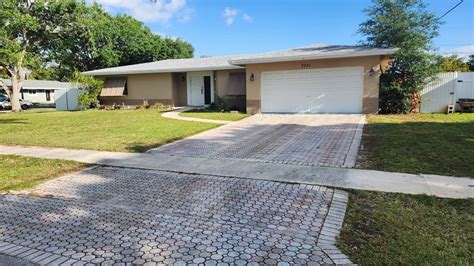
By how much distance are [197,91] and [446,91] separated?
558 inches

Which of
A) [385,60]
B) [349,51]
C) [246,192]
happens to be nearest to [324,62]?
[349,51]

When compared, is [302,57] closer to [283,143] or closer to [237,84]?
[237,84]

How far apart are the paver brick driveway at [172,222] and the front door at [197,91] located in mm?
17109

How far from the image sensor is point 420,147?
8.28 m

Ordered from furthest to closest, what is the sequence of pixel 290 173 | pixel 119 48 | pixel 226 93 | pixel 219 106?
1. pixel 119 48
2. pixel 226 93
3. pixel 219 106
4. pixel 290 173

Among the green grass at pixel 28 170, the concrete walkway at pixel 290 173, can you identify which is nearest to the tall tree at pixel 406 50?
the concrete walkway at pixel 290 173

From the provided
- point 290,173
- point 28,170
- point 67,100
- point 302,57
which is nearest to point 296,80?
point 302,57

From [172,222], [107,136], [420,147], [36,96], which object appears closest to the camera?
[172,222]

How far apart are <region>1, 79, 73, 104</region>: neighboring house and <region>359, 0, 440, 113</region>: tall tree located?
1603 inches

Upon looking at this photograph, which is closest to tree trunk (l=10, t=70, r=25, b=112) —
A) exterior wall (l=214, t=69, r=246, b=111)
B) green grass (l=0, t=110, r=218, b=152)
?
green grass (l=0, t=110, r=218, b=152)

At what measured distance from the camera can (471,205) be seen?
4488 millimetres

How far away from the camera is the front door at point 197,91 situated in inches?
896

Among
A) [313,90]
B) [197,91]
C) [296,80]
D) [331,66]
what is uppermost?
[331,66]

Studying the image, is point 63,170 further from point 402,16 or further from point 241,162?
point 402,16
